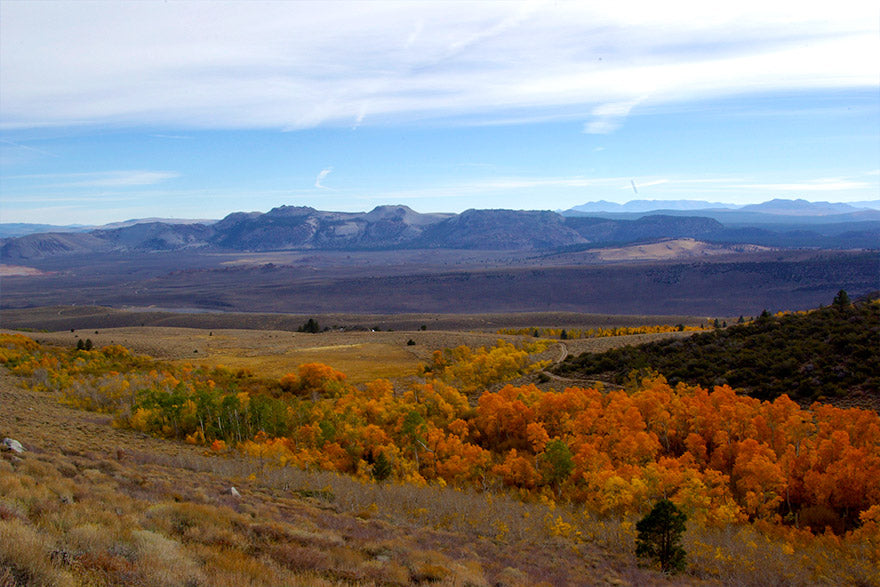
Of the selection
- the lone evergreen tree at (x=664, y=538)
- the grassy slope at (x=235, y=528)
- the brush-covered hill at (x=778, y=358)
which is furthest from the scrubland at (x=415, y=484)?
the brush-covered hill at (x=778, y=358)

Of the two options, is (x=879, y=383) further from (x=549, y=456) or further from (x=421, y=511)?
(x=421, y=511)

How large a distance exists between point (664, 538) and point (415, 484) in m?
12.8

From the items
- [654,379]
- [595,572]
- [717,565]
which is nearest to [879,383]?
[654,379]

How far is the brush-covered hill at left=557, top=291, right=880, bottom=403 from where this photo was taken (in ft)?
113

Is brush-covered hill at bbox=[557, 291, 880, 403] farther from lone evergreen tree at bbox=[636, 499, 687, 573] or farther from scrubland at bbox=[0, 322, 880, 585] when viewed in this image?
lone evergreen tree at bbox=[636, 499, 687, 573]

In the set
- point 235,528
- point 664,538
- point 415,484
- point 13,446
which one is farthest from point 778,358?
point 13,446

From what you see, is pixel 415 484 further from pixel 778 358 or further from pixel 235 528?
pixel 778 358

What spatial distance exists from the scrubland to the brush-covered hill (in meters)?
3.77

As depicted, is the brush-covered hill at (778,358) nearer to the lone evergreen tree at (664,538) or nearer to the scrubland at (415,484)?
the scrubland at (415,484)

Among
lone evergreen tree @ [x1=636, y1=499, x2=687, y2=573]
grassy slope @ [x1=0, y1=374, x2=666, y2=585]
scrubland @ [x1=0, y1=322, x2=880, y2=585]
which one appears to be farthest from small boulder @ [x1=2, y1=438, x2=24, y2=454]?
lone evergreen tree @ [x1=636, y1=499, x2=687, y2=573]

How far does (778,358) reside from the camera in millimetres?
39031

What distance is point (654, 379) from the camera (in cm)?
4134

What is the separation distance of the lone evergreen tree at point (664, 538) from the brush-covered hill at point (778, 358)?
2016 centimetres

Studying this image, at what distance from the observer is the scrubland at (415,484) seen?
10562mm
